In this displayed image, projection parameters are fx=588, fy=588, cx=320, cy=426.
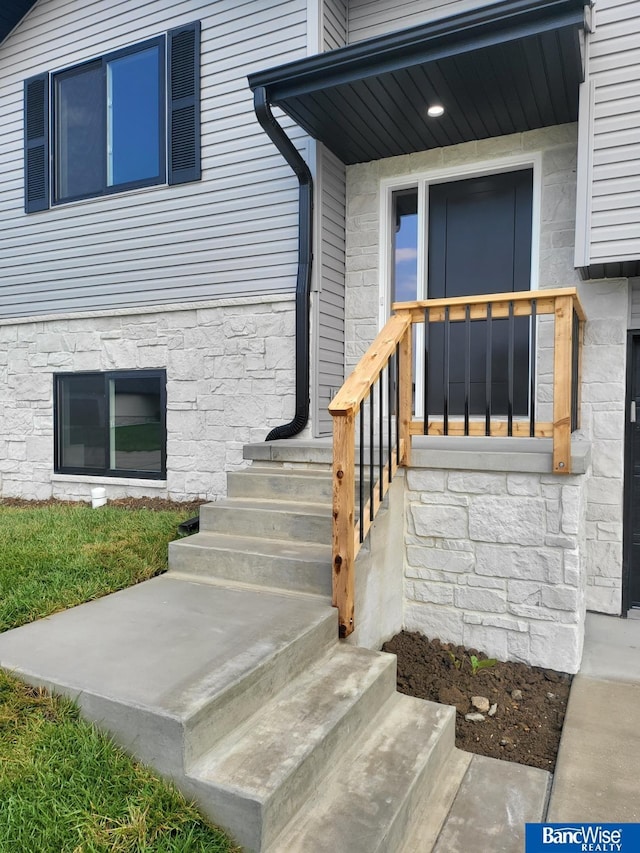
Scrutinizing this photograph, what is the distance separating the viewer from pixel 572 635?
319 cm

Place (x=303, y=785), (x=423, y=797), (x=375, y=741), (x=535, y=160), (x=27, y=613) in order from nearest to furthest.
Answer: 1. (x=303, y=785)
2. (x=423, y=797)
3. (x=375, y=741)
4. (x=27, y=613)
5. (x=535, y=160)

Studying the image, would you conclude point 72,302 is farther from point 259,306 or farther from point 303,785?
point 303,785

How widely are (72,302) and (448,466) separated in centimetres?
427

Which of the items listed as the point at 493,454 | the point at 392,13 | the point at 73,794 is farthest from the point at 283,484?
the point at 392,13

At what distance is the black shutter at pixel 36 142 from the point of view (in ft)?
19.2

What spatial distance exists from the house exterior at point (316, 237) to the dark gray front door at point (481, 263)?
2cm

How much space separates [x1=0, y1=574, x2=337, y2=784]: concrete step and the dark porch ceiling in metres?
5.91

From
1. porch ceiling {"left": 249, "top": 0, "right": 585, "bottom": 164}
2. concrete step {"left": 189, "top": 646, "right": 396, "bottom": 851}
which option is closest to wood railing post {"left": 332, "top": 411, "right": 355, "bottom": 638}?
concrete step {"left": 189, "top": 646, "right": 396, "bottom": 851}

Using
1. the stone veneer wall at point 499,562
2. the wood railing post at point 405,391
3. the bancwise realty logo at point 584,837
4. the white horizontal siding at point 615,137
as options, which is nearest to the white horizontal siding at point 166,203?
the wood railing post at point 405,391

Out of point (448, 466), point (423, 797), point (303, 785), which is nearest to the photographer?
point (303, 785)

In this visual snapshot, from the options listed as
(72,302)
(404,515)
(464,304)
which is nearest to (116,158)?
(72,302)

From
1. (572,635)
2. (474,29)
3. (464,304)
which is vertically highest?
(474,29)

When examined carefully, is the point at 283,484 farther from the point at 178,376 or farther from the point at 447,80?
the point at 447,80

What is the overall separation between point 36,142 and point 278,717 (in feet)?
20.0
